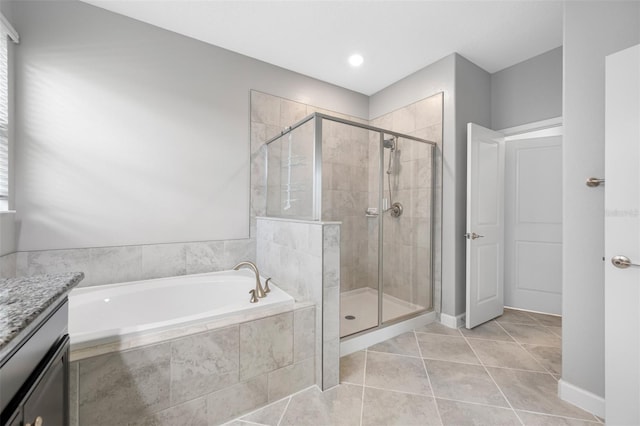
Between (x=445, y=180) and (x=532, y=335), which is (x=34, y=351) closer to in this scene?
(x=445, y=180)

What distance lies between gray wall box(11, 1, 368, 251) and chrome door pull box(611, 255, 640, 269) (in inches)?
99.4

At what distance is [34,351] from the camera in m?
0.63

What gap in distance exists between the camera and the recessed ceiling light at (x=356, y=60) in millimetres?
2611

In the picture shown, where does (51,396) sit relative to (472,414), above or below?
above

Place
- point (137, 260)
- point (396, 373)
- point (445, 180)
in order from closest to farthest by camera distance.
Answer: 1. point (396, 373)
2. point (137, 260)
3. point (445, 180)

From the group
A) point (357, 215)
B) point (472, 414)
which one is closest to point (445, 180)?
point (357, 215)

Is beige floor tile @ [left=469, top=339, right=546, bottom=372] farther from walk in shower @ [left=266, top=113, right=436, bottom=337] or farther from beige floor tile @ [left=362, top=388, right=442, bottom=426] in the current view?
beige floor tile @ [left=362, top=388, right=442, bottom=426]

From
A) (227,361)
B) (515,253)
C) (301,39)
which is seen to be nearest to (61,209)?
(227,361)

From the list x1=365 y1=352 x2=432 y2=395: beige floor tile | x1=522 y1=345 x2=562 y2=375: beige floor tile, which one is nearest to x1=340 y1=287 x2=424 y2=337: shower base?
x1=365 y1=352 x2=432 y2=395: beige floor tile

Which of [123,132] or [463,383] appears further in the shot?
[123,132]

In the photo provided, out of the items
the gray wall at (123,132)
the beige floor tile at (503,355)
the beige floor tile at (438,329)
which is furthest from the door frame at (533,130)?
the gray wall at (123,132)

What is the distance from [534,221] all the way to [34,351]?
3741 mm

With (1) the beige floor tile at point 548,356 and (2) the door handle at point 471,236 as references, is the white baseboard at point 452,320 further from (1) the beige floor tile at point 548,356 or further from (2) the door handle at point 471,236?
(2) the door handle at point 471,236

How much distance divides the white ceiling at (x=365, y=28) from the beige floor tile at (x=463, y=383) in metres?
2.64
